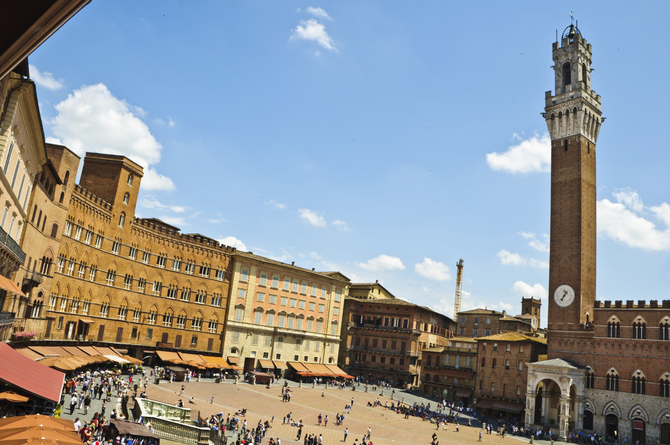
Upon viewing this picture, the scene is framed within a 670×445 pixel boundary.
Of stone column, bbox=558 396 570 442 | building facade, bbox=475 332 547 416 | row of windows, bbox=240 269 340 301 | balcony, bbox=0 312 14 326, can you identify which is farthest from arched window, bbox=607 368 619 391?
balcony, bbox=0 312 14 326

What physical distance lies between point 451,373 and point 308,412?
101 ft

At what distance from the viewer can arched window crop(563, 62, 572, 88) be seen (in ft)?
205

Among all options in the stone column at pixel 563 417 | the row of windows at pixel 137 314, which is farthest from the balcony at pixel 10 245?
the stone column at pixel 563 417

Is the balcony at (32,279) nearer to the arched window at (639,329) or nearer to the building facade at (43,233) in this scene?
the building facade at (43,233)

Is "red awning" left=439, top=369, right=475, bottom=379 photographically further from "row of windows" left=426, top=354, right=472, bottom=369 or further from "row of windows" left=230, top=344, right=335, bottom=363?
"row of windows" left=230, top=344, right=335, bottom=363

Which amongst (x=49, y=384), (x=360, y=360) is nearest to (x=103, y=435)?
(x=49, y=384)

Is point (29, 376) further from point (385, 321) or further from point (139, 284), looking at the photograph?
point (385, 321)

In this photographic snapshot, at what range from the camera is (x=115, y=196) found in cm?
5041

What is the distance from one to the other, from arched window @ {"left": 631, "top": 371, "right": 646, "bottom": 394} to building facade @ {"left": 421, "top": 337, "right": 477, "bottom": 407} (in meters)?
20.5

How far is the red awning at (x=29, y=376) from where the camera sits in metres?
17.3

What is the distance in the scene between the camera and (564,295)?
55812 millimetres

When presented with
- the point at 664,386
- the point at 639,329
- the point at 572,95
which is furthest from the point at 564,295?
the point at 572,95

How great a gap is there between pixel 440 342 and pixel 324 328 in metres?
23.8

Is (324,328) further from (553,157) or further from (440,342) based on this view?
(553,157)
